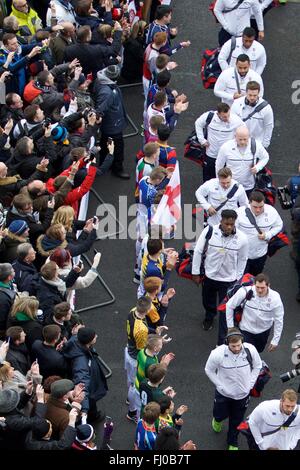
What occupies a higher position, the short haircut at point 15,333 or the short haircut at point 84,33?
the short haircut at point 84,33

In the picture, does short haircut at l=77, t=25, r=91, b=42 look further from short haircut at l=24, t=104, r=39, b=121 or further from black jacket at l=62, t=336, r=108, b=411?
black jacket at l=62, t=336, r=108, b=411

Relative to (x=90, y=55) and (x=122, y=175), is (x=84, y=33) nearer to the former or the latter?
(x=90, y=55)

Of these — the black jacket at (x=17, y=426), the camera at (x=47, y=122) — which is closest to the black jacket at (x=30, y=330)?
the black jacket at (x=17, y=426)

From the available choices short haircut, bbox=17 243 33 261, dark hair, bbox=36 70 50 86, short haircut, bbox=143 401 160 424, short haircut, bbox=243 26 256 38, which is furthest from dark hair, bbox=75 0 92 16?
short haircut, bbox=143 401 160 424

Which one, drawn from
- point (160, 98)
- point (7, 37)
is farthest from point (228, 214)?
point (7, 37)

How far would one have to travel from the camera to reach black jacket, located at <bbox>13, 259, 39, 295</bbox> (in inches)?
498

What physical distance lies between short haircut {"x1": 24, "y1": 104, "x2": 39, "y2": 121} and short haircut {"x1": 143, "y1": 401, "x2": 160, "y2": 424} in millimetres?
4362

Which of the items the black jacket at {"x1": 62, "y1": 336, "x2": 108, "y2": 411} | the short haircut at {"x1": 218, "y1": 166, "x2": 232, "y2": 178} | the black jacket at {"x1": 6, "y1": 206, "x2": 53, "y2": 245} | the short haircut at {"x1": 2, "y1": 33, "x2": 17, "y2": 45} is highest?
the short haircut at {"x1": 2, "y1": 33, "x2": 17, "y2": 45}

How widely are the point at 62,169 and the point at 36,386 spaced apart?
3.59 metres

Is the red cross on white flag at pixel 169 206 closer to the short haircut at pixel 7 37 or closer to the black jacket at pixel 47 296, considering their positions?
the black jacket at pixel 47 296

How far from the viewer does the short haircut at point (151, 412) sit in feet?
37.0

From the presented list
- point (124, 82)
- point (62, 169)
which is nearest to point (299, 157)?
point (124, 82)

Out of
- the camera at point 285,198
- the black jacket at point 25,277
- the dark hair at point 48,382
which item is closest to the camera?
the dark hair at point 48,382

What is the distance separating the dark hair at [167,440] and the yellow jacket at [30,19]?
7.18m
